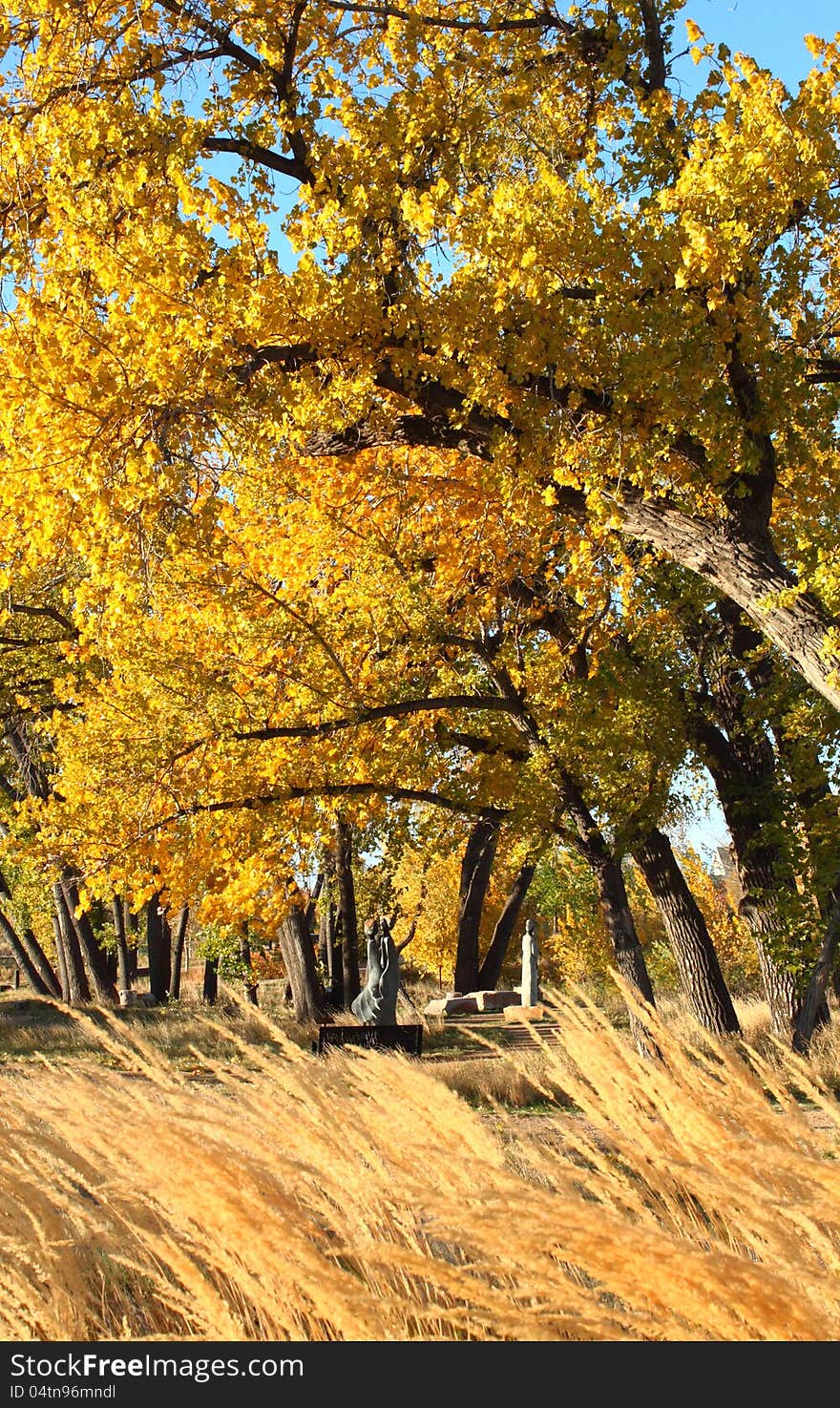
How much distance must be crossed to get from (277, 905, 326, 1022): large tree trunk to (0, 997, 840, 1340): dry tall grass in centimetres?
1560

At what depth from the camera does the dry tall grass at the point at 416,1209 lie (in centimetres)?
→ 198

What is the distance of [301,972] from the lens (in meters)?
19.4

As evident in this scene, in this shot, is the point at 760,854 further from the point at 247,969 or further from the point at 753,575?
the point at 247,969

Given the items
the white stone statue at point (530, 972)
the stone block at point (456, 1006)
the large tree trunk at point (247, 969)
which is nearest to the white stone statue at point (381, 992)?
the white stone statue at point (530, 972)

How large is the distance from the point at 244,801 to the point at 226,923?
298 centimetres

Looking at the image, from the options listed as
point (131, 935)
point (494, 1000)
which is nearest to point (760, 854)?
point (494, 1000)

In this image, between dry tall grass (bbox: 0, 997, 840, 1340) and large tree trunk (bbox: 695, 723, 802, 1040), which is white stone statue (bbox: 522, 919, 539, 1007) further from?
dry tall grass (bbox: 0, 997, 840, 1340)

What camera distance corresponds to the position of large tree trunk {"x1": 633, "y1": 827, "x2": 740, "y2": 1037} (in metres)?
13.0

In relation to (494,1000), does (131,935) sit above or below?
above

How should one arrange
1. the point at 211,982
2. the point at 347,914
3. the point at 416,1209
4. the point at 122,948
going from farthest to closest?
1. the point at 211,982
2. the point at 122,948
3. the point at 347,914
4. the point at 416,1209

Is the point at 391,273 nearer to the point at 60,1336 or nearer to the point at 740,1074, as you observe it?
the point at 740,1074

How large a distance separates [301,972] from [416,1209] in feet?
56.3

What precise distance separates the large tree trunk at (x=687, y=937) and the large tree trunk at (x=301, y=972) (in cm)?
769

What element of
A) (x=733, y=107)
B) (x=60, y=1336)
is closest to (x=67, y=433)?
(x=733, y=107)
